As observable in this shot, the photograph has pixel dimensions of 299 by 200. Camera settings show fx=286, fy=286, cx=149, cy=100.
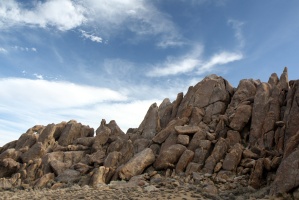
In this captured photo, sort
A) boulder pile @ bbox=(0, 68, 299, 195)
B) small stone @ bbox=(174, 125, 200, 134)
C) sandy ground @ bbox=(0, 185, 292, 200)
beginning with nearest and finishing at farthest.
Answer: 1. sandy ground @ bbox=(0, 185, 292, 200)
2. boulder pile @ bbox=(0, 68, 299, 195)
3. small stone @ bbox=(174, 125, 200, 134)

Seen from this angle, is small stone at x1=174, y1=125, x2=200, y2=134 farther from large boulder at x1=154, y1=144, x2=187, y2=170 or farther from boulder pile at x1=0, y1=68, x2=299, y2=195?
large boulder at x1=154, y1=144, x2=187, y2=170

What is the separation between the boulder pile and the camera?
1582 inches

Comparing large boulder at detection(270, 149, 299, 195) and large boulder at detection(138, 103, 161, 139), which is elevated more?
large boulder at detection(138, 103, 161, 139)

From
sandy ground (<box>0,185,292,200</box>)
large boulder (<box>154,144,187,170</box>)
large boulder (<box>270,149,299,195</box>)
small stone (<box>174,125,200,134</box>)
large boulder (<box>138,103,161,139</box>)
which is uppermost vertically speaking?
large boulder (<box>138,103,161,139</box>)

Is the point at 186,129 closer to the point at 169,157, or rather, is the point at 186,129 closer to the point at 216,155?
the point at 169,157

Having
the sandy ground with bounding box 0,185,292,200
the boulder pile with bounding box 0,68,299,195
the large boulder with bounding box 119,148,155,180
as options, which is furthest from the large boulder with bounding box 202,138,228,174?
the large boulder with bounding box 119,148,155,180

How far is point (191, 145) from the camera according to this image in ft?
160

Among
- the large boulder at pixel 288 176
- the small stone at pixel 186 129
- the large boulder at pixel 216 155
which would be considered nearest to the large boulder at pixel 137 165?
the small stone at pixel 186 129

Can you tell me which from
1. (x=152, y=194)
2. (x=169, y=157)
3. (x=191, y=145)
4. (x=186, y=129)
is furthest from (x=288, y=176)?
(x=186, y=129)

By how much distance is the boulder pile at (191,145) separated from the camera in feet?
132

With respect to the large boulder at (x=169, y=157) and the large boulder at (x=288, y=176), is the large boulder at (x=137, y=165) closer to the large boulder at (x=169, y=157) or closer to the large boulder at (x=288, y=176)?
the large boulder at (x=169, y=157)

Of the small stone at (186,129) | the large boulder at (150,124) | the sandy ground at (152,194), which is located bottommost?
the sandy ground at (152,194)

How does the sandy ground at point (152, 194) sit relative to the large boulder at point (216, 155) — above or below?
below

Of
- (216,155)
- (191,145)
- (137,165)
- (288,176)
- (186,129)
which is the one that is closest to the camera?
(288,176)
